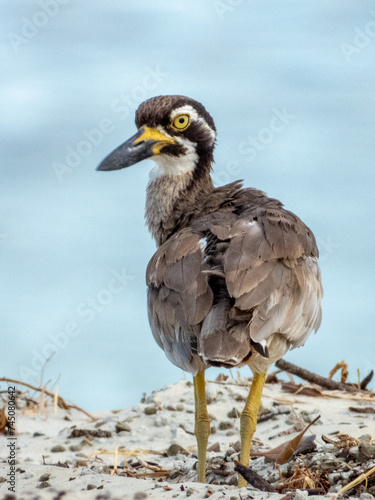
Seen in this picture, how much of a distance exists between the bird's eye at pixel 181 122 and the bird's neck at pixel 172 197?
1.09ft

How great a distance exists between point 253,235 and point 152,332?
0.90 meters

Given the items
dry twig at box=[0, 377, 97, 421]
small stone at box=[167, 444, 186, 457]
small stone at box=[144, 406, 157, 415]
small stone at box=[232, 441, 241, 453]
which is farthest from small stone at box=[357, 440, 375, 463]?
dry twig at box=[0, 377, 97, 421]

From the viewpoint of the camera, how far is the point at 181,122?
5.66 metres

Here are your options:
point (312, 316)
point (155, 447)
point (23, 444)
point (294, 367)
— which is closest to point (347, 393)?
point (294, 367)

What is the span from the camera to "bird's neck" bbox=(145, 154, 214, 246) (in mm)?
5535

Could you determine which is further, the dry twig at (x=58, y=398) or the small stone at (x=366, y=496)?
the dry twig at (x=58, y=398)

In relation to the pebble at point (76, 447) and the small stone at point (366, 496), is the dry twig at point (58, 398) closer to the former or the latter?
the pebble at point (76, 447)

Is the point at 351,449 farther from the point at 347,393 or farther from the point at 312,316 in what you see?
the point at 347,393

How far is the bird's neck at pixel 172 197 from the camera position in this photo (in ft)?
18.2

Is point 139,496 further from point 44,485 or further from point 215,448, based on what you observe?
point 215,448

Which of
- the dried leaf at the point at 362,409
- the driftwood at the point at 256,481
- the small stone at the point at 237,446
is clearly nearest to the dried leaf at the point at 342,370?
the dried leaf at the point at 362,409

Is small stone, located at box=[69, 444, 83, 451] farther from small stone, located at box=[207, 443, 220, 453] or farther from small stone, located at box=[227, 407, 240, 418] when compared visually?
small stone, located at box=[227, 407, 240, 418]

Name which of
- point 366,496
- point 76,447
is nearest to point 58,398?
point 76,447

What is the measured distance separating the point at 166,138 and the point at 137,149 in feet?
0.78
